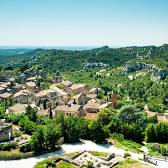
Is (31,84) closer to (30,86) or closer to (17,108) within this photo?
(30,86)

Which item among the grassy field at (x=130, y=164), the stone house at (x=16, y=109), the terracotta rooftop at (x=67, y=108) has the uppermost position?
the stone house at (x=16, y=109)

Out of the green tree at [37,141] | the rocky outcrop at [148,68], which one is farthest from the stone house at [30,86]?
the rocky outcrop at [148,68]

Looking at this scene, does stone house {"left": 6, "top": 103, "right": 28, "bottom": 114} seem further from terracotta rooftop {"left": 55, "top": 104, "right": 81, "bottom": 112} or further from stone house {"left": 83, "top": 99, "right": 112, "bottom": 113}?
stone house {"left": 83, "top": 99, "right": 112, "bottom": 113}

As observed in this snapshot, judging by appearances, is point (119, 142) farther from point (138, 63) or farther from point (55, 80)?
point (138, 63)

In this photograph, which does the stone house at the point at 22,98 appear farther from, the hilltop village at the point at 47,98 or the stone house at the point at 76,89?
the stone house at the point at 76,89

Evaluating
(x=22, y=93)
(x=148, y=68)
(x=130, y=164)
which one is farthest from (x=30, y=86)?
(x=148, y=68)

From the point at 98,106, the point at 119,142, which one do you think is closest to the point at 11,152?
the point at 119,142
